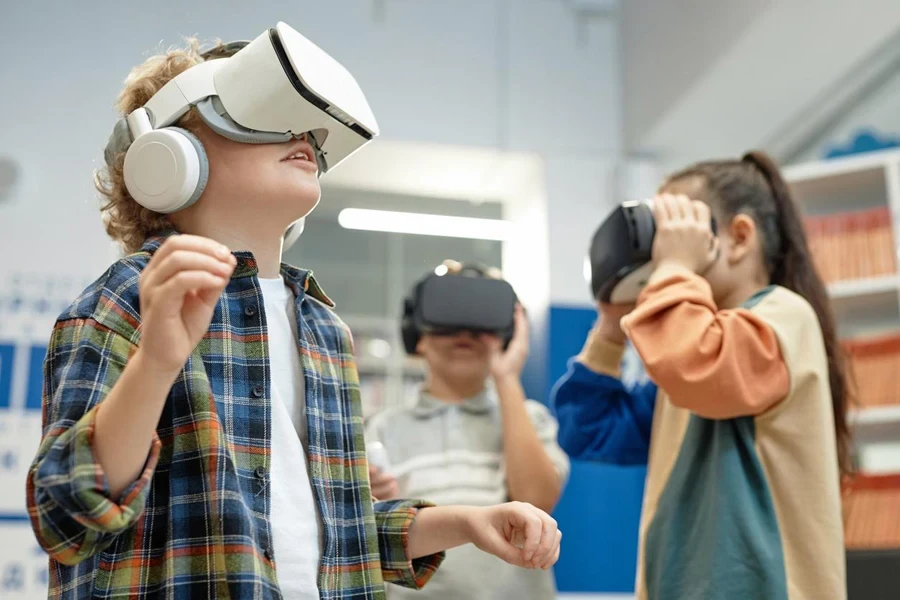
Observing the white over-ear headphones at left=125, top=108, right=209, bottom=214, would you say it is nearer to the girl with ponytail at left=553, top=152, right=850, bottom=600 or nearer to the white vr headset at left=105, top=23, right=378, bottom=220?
the white vr headset at left=105, top=23, right=378, bottom=220

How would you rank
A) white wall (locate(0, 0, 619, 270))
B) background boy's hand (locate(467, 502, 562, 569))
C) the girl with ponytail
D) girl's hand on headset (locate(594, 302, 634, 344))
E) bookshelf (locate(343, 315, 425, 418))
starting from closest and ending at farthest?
background boy's hand (locate(467, 502, 562, 569)), the girl with ponytail, white wall (locate(0, 0, 619, 270)), girl's hand on headset (locate(594, 302, 634, 344)), bookshelf (locate(343, 315, 425, 418))

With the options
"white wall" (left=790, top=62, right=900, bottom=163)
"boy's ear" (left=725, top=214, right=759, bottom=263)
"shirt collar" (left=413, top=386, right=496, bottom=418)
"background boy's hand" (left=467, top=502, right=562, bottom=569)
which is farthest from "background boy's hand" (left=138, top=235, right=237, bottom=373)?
"white wall" (left=790, top=62, right=900, bottom=163)

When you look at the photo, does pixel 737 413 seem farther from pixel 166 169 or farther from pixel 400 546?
pixel 166 169

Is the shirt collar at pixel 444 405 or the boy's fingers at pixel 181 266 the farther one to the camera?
the shirt collar at pixel 444 405

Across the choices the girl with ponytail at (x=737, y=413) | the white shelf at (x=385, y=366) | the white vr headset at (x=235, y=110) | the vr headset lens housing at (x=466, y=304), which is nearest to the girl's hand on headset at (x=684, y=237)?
the girl with ponytail at (x=737, y=413)

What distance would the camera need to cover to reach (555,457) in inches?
71.3

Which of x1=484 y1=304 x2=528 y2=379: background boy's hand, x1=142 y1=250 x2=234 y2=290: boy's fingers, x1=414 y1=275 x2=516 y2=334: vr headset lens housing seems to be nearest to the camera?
x1=142 y1=250 x2=234 y2=290: boy's fingers

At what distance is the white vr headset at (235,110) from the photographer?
0.84m

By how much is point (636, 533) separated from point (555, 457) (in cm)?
100

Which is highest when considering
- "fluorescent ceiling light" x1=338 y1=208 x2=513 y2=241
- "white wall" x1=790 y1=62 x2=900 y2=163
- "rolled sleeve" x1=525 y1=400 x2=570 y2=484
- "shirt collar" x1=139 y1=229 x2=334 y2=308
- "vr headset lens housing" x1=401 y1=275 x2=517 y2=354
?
"white wall" x1=790 y1=62 x2=900 y2=163

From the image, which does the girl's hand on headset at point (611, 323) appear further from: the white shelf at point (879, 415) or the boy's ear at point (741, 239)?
the white shelf at point (879, 415)

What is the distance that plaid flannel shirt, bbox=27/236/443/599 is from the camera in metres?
0.66

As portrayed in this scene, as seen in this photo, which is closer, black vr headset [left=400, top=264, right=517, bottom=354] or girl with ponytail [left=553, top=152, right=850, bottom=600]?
girl with ponytail [left=553, top=152, right=850, bottom=600]

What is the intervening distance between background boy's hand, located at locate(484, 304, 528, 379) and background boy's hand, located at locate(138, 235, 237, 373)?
3.81ft
